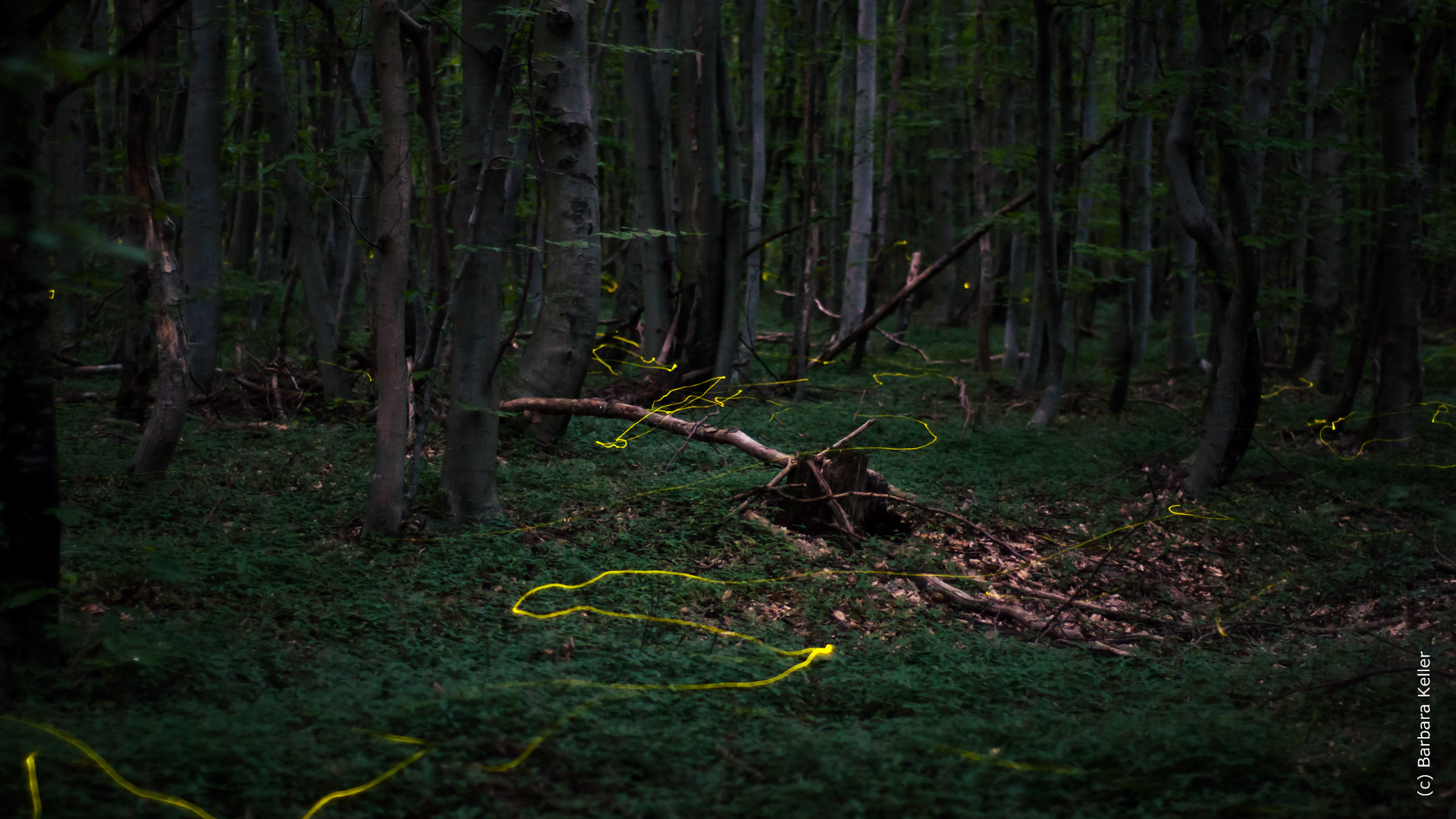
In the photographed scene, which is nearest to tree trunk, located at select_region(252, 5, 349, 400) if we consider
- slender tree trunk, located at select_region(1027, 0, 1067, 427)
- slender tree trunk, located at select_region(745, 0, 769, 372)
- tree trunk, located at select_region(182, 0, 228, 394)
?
tree trunk, located at select_region(182, 0, 228, 394)

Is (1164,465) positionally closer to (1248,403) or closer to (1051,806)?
(1248,403)

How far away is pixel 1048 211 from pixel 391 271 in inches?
290

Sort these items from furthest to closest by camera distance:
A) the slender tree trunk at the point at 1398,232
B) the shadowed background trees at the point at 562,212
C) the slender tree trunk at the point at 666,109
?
the slender tree trunk at the point at 666,109 < the slender tree trunk at the point at 1398,232 < the shadowed background trees at the point at 562,212

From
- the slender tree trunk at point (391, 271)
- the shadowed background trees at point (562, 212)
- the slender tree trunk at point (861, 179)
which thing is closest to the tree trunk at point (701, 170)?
the shadowed background trees at point (562, 212)

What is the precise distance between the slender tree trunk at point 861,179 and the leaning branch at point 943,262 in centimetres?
48

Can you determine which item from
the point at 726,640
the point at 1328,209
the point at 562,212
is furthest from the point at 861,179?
the point at 726,640

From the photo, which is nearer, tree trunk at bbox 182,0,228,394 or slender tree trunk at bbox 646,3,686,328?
tree trunk at bbox 182,0,228,394

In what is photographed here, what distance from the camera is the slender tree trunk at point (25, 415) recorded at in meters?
3.30

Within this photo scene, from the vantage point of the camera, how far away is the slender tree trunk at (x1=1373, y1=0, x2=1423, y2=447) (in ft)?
31.0

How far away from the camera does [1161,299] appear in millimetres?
24719

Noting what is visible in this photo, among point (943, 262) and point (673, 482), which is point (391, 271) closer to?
point (673, 482)

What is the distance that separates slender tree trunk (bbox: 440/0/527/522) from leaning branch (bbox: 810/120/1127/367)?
685cm

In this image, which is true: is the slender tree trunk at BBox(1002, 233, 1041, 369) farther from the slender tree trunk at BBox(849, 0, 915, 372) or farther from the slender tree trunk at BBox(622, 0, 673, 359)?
the slender tree trunk at BBox(622, 0, 673, 359)

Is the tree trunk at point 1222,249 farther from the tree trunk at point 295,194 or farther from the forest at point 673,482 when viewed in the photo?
the tree trunk at point 295,194
